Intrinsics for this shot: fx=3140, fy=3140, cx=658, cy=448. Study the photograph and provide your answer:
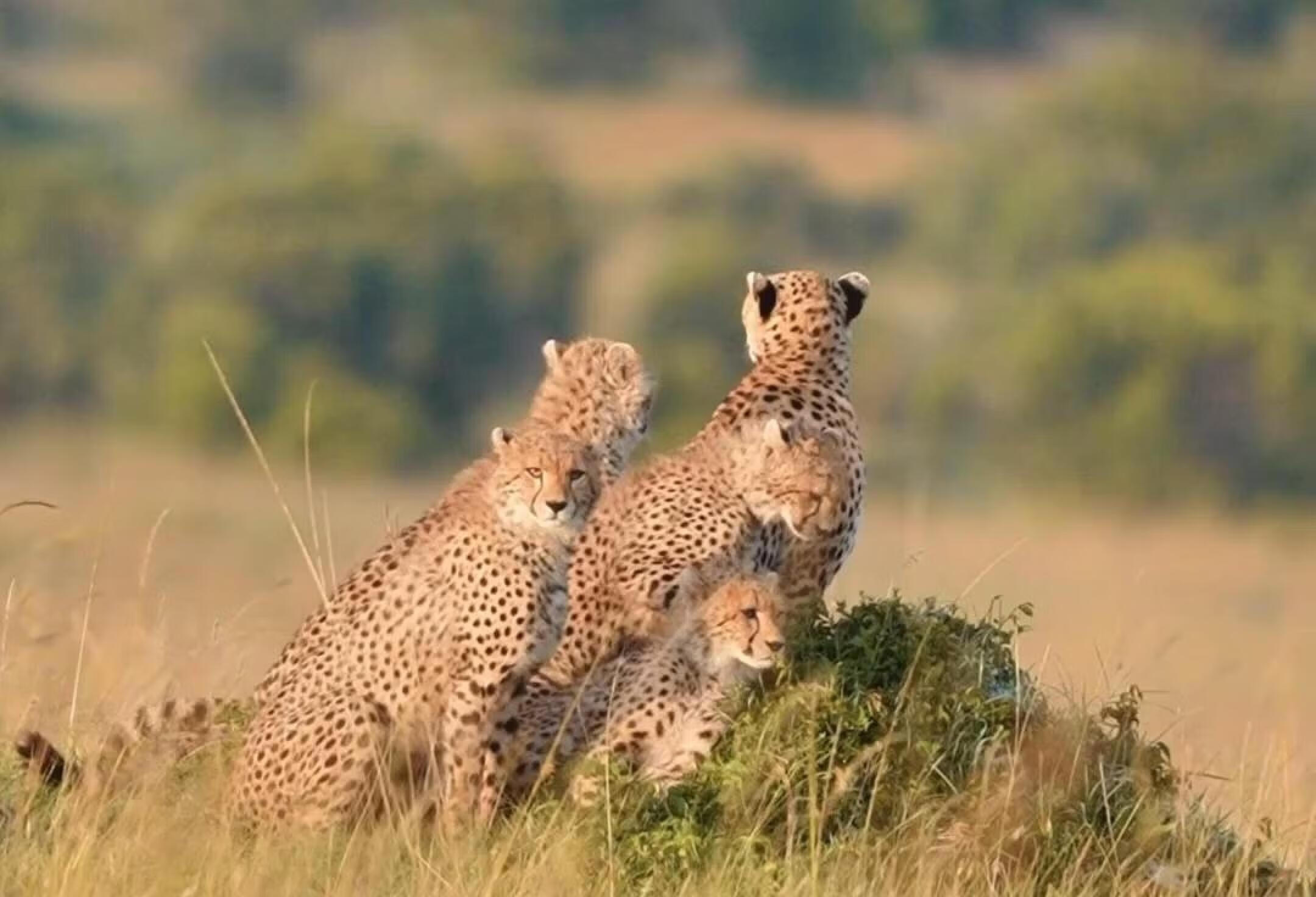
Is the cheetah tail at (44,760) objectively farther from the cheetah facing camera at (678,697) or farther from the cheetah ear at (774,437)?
the cheetah ear at (774,437)

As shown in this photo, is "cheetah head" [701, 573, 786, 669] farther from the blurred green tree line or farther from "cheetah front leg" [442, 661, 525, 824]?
the blurred green tree line

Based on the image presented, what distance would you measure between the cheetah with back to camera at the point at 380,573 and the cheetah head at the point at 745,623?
0.38 m

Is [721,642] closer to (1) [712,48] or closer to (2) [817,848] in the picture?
(2) [817,848]

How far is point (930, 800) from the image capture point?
180 inches

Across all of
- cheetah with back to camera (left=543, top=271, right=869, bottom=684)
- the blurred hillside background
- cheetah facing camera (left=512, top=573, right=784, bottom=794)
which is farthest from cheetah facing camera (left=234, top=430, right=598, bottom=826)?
the blurred hillside background

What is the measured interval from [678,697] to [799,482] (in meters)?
0.48

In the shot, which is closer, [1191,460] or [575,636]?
[575,636]

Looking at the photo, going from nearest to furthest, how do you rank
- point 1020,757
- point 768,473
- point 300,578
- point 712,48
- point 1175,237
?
point 1020,757 → point 768,473 → point 300,578 → point 1175,237 → point 712,48

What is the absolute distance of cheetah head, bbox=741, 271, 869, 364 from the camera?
18.2 ft

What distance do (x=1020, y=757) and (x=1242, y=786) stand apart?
28.7 inches

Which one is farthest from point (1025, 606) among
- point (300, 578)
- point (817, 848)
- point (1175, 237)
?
point (1175, 237)

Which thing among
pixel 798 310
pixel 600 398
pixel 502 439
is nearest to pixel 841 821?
pixel 502 439

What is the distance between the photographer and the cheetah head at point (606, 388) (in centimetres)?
532

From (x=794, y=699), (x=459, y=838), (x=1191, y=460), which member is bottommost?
(x=1191, y=460)
